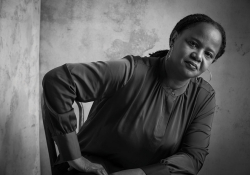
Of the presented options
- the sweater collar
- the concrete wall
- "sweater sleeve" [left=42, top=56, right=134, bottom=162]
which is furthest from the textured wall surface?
the sweater collar


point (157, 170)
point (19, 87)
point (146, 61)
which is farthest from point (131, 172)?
point (19, 87)

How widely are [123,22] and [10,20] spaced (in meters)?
1.23

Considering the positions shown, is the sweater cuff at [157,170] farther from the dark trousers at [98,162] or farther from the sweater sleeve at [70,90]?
the sweater sleeve at [70,90]

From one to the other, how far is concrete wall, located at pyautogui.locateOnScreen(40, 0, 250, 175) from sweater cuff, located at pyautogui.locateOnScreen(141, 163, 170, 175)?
55.9 inches

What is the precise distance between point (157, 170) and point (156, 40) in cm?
160

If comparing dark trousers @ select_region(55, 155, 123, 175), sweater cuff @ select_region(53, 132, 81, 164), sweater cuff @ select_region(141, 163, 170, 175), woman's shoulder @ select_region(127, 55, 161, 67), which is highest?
woman's shoulder @ select_region(127, 55, 161, 67)

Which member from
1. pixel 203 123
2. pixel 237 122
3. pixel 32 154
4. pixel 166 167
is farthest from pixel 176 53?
pixel 237 122

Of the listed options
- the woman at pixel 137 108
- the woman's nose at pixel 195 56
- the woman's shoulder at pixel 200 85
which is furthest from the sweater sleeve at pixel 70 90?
the woman's shoulder at pixel 200 85

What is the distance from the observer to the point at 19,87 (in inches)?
73.3

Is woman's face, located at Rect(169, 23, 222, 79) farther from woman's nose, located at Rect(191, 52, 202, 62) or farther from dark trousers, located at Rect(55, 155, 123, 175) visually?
dark trousers, located at Rect(55, 155, 123, 175)

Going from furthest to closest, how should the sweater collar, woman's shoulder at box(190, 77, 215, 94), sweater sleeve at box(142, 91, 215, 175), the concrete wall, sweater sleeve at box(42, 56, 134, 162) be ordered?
the concrete wall
woman's shoulder at box(190, 77, 215, 94)
the sweater collar
sweater sleeve at box(142, 91, 215, 175)
sweater sleeve at box(42, 56, 134, 162)

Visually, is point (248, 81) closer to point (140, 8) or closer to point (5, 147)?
point (140, 8)

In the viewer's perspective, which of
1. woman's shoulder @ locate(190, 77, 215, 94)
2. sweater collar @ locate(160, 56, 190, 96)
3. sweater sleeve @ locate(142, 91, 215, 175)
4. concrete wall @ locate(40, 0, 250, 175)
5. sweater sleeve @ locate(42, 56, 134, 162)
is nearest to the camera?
sweater sleeve @ locate(42, 56, 134, 162)

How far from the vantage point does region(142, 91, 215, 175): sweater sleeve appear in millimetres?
1391
